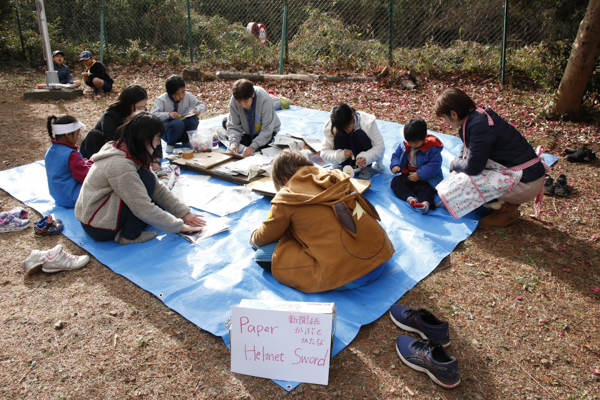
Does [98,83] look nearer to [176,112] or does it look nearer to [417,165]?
[176,112]

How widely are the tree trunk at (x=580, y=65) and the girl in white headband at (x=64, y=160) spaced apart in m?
6.27

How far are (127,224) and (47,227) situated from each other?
2.58ft

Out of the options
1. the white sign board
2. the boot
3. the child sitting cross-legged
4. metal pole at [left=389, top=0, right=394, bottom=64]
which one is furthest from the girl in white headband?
metal pole at [left=389, top=0, right=394, bottom=64]

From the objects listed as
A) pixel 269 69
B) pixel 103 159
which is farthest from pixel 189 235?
pixel 269 69

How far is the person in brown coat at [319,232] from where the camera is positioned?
96.3 inches

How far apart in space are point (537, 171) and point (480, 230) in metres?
0.69

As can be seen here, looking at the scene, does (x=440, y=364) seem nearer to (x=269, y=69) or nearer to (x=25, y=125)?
(x=25, y=125)

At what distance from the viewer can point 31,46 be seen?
10.9 metres

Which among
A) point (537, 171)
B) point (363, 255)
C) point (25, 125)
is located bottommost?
point (25, 125)

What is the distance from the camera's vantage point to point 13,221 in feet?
11.3

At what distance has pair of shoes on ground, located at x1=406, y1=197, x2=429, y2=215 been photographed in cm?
378

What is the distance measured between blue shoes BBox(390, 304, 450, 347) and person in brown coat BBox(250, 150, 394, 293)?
1.07 feet

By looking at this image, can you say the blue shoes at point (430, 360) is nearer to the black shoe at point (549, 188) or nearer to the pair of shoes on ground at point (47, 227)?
the black shoe at point (549, 188)

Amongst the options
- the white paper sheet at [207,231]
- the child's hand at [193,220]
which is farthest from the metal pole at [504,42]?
the child's hand at [193,220]
